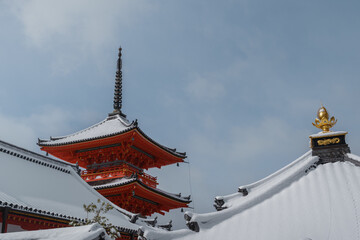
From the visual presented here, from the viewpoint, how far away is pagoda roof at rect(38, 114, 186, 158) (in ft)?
80.8

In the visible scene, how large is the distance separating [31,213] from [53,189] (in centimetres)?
398

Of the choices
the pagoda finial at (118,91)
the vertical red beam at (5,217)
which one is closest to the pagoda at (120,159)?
the pagoda finial at (118,91)

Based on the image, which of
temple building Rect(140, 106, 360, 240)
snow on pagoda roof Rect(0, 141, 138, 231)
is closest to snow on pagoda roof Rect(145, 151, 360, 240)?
temple building Rect(140, 106, 360, 240)

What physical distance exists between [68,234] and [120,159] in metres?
20.6

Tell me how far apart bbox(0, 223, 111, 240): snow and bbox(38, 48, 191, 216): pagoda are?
1729 centimetres

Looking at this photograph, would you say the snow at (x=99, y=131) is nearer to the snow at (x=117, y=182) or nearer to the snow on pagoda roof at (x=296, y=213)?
the snow at (x=117, y=182)

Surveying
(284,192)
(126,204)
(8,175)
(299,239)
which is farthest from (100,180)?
(299,239)

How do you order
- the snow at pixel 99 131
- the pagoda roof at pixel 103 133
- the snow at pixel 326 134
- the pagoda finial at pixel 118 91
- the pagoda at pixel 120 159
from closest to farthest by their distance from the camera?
the snow at pixel 326 134
the pagoda at pixel 120 159
the pagoda roof at pixel 103 133
the snow at pixel 99 131
the pagoda finial at pixel 118 91

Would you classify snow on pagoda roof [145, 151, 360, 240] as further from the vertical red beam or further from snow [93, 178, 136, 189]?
snow [93, 178, 136, 189]

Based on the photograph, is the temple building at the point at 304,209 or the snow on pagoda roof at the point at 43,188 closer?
the temple building at the point at 304,209

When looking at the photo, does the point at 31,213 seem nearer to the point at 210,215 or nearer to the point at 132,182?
the point at 210,215

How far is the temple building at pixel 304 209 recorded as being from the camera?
6.18m

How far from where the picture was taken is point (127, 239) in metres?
17.3

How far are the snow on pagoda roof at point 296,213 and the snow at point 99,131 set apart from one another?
56.8ft
